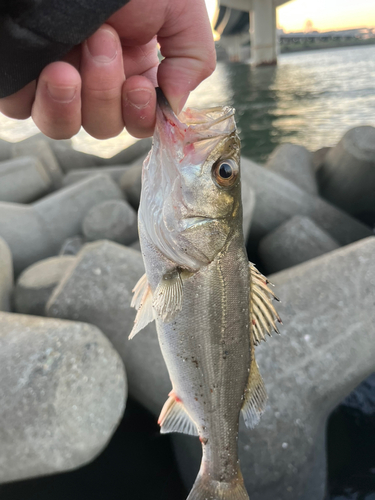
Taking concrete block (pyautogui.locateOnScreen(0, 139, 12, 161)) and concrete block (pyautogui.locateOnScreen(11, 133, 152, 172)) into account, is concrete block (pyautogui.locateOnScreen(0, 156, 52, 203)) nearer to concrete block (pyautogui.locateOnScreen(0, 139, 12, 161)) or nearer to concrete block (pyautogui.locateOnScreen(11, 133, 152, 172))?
concrete block (pyautogui.locateOnScreen(0, 139, 12, 161))

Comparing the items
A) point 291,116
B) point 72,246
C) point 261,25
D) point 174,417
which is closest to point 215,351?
point 174,417

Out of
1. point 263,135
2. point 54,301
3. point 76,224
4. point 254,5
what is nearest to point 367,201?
point 76,224

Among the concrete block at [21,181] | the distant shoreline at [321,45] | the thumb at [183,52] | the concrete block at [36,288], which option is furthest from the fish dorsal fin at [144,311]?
the distant shoreline at [321,45]

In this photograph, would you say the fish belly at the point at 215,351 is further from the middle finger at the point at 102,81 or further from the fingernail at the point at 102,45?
the fingernail at the point at 102,45

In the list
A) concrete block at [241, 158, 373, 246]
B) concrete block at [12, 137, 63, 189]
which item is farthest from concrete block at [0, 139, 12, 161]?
concrete block at [241, 158, 373, 246]

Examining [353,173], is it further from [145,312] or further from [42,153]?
[42,153]

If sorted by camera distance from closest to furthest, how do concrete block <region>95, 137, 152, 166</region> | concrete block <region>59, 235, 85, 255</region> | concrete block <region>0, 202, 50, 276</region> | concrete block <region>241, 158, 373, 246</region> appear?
concrete block <region>0, 202, 50, 276</region>
concrete block <region>59, 235, 85, 255</region>
concrete block <region>241, 158, 373, 246</region>
concrete block <region>95, 137, 152, 166</region>
